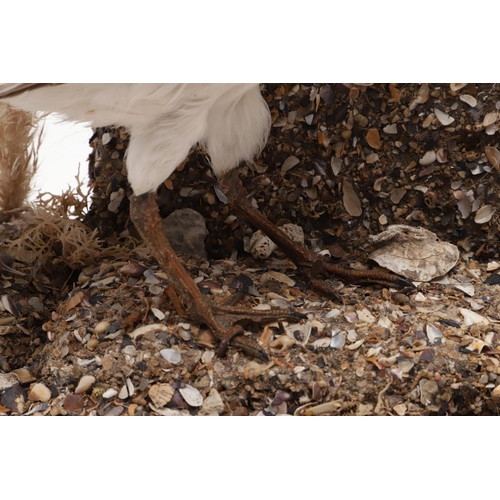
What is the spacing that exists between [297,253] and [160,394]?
0.44 meters

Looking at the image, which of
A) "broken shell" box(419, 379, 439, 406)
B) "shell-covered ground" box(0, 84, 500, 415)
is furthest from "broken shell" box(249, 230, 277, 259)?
"broken shell" box(419, 379, 439, 406)

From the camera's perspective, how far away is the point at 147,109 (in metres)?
1.20

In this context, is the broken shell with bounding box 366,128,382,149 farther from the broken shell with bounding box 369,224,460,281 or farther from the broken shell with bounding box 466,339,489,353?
the broken shell with bounding box 466,339,489,353

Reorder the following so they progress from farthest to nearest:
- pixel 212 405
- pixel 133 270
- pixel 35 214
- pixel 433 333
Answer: pixel 35 214
pixel 133 270
pixel 433 333
pixel 212 405

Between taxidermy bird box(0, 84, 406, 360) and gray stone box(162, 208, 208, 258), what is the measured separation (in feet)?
0.54

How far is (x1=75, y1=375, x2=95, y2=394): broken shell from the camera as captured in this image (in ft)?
3.91

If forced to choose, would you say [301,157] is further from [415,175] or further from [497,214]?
[497,214]

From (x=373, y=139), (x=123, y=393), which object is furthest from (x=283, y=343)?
(x=373, y=139)

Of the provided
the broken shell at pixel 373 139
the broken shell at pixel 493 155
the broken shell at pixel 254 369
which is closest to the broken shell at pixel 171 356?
the broken shell at pixel 254 369

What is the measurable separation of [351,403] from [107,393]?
38cm

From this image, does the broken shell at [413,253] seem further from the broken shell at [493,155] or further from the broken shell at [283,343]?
the broken shell at [283,343]

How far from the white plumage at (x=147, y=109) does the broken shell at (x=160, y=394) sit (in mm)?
338

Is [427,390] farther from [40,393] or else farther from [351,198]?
[40,393]

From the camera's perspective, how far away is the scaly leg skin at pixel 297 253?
1420 millimetres
